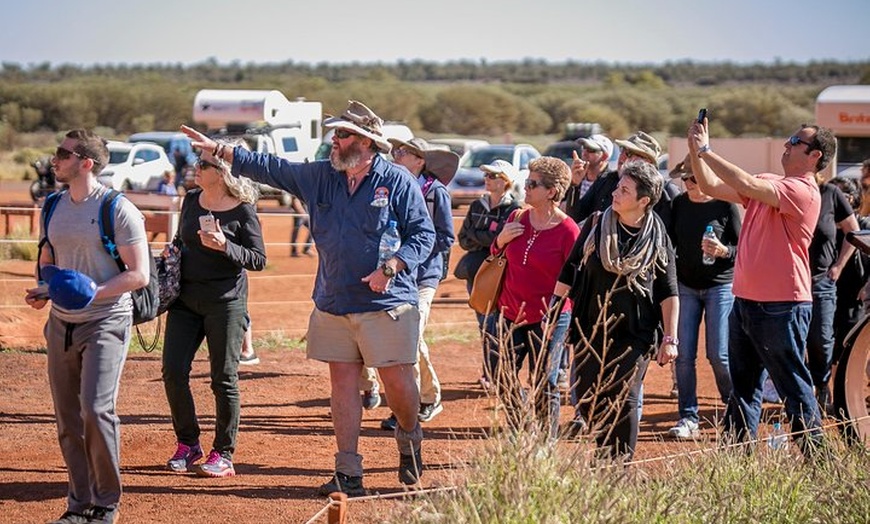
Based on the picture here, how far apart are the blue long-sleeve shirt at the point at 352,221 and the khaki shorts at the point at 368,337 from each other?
59 millimetres

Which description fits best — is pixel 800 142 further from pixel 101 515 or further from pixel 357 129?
pixel 101 515

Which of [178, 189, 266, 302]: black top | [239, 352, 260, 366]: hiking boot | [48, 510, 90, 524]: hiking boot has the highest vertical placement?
[178, 189, 266, 302]: black top

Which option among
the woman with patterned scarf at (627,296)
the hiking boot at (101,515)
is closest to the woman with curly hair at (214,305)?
the hiking boot at (101,515)

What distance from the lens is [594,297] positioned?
7098 millimetres

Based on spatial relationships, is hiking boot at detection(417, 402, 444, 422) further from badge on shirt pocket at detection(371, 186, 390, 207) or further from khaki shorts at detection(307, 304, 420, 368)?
badge on shirt pocket at detection(371, 186, 390, 207)

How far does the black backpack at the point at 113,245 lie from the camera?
6512mm

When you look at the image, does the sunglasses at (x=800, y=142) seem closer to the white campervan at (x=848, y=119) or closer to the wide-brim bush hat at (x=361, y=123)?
the wide-brim bush hat at (x=361, y=123)

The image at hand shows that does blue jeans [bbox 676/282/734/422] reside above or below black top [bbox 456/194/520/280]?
below

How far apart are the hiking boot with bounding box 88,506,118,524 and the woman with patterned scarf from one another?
2438 mm

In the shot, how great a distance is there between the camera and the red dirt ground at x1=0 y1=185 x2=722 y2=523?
7.16 metres

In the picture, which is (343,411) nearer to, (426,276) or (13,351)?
(426,276)

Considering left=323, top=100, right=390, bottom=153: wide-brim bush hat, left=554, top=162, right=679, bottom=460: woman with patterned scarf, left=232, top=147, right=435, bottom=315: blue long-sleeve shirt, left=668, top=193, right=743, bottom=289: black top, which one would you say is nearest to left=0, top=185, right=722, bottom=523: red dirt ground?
left=554, top=162, right=679, bottom=460: woman with patterned scarf

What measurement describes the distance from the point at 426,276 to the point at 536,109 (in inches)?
2794

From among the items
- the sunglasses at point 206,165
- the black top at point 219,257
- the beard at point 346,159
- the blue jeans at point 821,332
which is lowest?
the blue jeans at point 821,332
